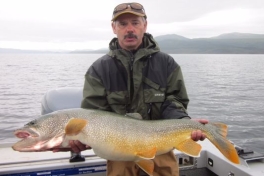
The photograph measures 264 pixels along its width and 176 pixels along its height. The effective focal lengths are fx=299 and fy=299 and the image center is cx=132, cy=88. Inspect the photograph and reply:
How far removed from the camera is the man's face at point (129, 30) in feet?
13.3

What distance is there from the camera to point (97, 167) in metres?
4.66

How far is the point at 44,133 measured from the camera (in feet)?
11.0

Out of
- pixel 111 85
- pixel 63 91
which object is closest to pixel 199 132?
pixel 111 85

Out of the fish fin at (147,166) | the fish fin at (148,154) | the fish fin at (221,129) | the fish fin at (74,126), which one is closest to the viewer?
the fish fin at (74,126)

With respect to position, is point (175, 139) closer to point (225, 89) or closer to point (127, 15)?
point (127, 15)

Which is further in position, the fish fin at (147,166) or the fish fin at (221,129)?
the fish fin at (221,129)

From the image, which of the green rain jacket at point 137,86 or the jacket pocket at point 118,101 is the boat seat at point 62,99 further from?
the jacket pocket at point 118,101

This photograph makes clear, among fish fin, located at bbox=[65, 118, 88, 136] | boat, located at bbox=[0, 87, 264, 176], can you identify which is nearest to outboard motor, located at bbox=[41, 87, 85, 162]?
boat, located at bbox=[0, 87, 264, 176]

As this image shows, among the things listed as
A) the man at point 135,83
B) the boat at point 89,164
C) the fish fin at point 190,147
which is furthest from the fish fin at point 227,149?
the boat at point 89,164

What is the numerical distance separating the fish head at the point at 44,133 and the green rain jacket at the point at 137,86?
2.20 feet

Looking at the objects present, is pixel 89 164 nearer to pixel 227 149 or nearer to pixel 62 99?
pixel 62 99

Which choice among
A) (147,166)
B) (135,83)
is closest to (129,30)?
(135,83)

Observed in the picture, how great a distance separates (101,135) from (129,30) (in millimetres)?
1517

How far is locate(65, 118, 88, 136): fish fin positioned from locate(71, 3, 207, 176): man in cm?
68
